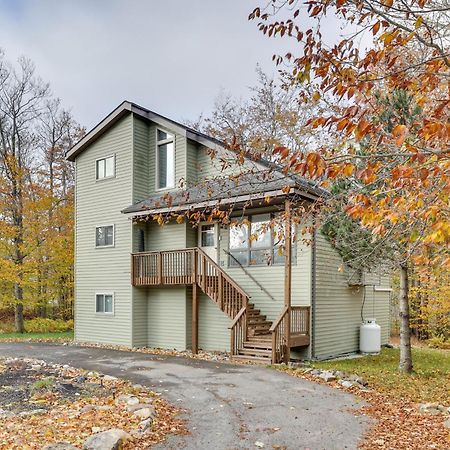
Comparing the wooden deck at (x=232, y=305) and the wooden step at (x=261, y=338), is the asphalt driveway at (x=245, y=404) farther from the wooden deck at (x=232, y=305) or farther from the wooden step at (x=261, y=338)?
the wooden step at (x=261, y=338)

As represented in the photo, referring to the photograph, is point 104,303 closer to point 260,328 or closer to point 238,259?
point 238,259

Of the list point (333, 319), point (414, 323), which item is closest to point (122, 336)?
point (333, 319)

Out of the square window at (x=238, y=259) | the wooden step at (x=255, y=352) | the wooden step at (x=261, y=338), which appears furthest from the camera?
the square window at (x=238, y=259)

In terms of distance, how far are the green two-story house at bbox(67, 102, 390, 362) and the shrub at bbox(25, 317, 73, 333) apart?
659 cm

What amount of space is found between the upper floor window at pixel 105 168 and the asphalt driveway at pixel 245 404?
7.68 meters

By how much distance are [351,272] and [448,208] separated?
10282mm

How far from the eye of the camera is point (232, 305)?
13109 mm

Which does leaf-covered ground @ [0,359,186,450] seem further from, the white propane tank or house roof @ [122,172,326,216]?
the white propane tank

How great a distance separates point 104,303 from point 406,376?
1111cm

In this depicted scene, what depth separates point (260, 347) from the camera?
12.1 metres

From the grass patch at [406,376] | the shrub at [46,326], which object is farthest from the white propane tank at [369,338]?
the shrub at [46,326]

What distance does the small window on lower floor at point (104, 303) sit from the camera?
17.0m

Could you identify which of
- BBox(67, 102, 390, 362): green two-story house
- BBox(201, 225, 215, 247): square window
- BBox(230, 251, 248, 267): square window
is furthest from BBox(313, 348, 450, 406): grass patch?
BBox(201, 225, 215, 247): square window

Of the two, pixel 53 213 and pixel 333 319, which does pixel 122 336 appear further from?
pixel 53 213
